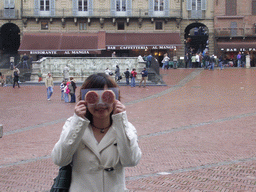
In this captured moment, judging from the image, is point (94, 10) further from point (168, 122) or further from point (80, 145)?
point (80, 145)

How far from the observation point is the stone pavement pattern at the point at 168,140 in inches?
272

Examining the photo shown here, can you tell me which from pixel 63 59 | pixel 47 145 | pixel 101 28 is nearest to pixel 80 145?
pixel 47 145

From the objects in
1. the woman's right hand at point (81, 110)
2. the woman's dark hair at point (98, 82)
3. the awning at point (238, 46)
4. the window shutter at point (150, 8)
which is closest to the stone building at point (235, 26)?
the awning at point (238, 46)

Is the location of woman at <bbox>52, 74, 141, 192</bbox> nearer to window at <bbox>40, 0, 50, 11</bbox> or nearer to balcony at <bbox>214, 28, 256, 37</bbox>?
window at <bbox>40, 0, 50, 11</bbox>

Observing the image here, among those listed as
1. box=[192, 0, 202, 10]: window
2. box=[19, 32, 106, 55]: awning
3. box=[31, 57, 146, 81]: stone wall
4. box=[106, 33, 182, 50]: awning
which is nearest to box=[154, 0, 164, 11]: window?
box=[106, 33, 182, 50]: awning

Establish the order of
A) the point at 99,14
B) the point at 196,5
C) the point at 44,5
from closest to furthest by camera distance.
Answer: the point at 44,5 → the point at 99,14 → the point at 196,5

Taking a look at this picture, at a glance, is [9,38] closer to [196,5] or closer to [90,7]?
[90,7]

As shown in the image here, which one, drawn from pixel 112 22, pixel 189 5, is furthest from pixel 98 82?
pixel 189 5

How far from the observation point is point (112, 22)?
139 ft

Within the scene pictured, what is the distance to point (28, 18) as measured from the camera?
4181 cm

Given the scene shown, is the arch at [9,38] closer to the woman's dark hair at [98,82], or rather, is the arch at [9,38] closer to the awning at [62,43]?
the awning at [62,43]

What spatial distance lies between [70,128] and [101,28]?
1584 inches

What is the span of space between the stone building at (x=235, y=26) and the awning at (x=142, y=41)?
4587mm

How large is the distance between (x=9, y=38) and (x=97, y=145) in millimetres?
45812
